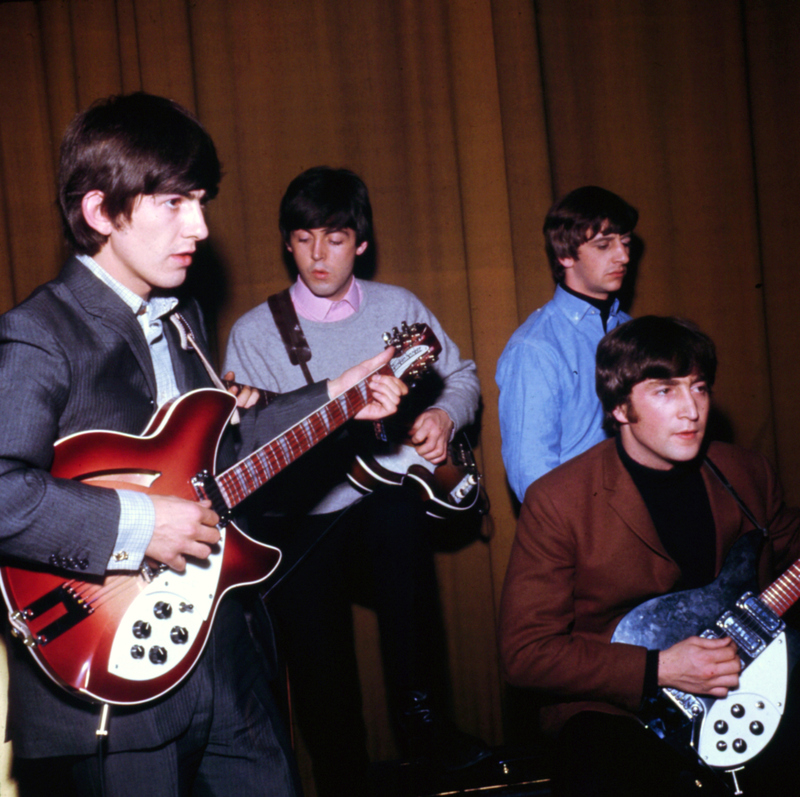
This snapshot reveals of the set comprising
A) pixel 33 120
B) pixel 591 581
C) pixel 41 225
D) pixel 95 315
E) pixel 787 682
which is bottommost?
pixel 787 682

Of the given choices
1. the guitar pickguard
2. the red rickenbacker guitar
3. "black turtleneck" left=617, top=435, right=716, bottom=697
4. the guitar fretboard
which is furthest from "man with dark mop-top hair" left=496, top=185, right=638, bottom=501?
the red rickenbacker guitar

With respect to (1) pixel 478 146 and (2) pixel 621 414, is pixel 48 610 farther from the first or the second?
(1) pixel 478 146

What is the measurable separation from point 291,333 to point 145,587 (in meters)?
1.28

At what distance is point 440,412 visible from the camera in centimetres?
232

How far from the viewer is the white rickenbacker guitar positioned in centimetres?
163

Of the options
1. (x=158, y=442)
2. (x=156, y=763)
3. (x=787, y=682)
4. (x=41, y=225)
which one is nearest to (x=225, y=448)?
(x=158, y=442)

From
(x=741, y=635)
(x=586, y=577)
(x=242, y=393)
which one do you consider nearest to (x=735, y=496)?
(x=741, y=635)

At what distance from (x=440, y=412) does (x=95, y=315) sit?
1209 mm

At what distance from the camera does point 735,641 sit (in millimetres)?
1708

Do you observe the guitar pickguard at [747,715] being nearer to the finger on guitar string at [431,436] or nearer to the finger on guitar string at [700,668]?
the finger on guitar string at [700,668]

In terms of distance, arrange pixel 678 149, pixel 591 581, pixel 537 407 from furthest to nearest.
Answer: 1. pixel 678 149
2. pixel 537 407
3. pixel 591 581

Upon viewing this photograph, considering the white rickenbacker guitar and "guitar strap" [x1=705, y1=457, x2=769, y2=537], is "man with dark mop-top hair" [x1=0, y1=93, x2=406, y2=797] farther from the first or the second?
"guitar strap" [x1=705, y1=457, x2=769, y2=537]

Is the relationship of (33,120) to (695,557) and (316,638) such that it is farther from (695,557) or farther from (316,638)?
(695,557)

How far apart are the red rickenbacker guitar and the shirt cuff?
7 centimetres
